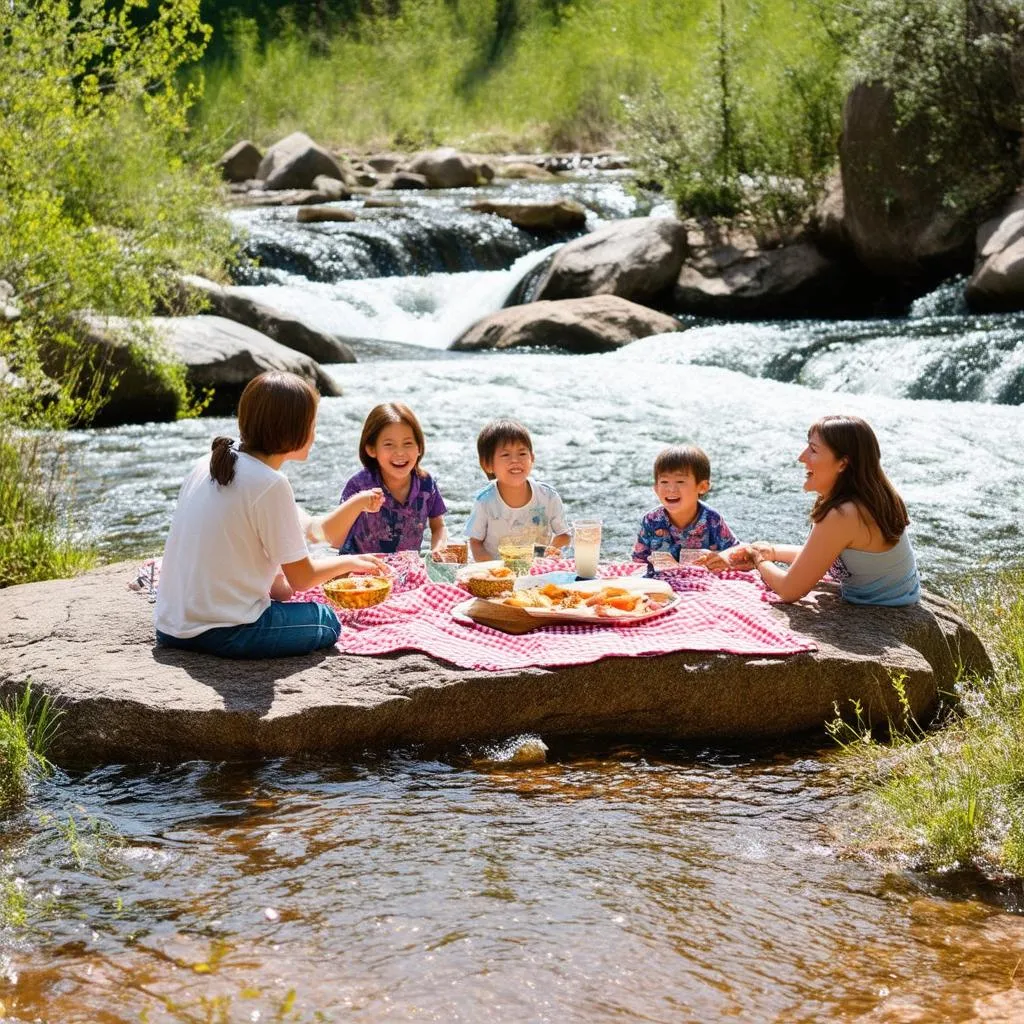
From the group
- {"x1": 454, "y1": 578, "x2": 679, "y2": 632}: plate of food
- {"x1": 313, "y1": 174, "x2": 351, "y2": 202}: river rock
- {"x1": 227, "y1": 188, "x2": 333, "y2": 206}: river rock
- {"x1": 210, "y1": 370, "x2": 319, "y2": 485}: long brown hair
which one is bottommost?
{"x1": 454, "y1": 578, "x2": 679, "y2": 632}: plate of food

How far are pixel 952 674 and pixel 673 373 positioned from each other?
339 inches

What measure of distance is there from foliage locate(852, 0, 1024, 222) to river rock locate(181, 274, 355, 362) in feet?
23.8

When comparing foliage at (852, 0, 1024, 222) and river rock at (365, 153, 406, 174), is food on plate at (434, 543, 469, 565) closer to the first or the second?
foliage at (852, 0, 1024, 222)

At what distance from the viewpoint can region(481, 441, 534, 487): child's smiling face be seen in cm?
613

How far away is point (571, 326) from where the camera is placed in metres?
15.5

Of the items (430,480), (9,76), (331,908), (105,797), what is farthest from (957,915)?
(9,76)

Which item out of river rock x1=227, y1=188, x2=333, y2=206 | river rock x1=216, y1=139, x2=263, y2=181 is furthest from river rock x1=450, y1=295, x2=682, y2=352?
river rock x1=216, y1=139, x2=263, y2=181

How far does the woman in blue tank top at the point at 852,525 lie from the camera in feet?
17.3

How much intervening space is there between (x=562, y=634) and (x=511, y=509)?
48.8 inches

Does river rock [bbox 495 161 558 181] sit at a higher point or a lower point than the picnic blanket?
higher

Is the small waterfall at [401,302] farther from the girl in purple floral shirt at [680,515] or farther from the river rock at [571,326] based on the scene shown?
the girl in purple floral shirt at [680,515]

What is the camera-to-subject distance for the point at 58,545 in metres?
7.32

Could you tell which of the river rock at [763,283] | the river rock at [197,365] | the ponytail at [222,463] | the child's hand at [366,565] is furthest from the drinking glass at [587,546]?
the river rock at [763,283]

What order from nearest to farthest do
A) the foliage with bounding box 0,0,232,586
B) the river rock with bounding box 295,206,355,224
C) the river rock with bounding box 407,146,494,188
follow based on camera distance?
the foliage with bounding box 0,0,232,586
the river rock with bounding box 295,206,355,224
the river rock with bounding box 407,146,494,188
